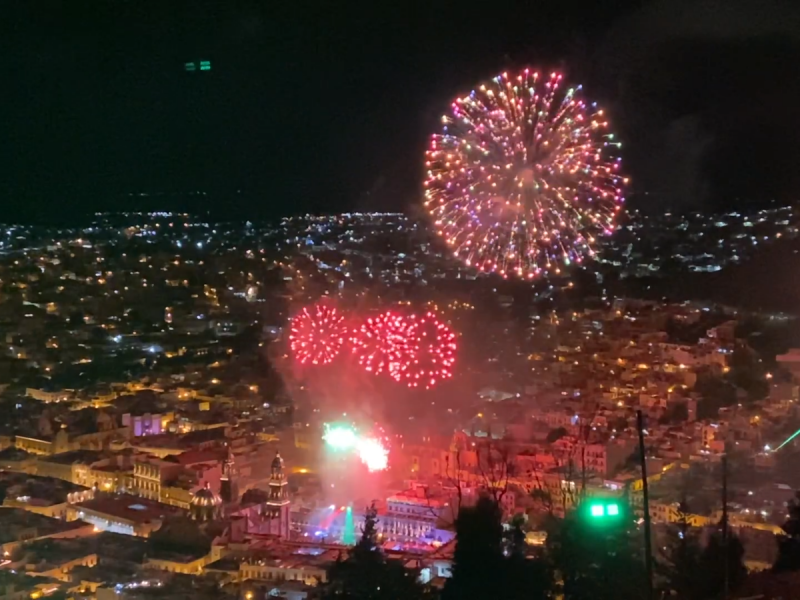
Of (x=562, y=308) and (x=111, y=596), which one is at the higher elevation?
(x=562, y=308)

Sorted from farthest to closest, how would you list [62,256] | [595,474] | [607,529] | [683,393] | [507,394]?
[62,256], [507,394], [683,393], [595,474], [607,529]

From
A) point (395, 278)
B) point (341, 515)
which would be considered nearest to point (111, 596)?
point (341, 515)

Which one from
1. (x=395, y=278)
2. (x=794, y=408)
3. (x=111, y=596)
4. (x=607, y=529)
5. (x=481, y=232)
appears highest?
(x=395, y=278)

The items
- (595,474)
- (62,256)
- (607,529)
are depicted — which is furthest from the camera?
(62,256)

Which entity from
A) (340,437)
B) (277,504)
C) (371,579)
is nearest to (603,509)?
(371,579)

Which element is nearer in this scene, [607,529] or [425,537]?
[607,529]

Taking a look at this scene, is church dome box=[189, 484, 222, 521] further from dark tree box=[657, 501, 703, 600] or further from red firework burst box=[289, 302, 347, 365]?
dark tree box=[657, 501, 703, 600]

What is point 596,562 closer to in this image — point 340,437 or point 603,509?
point 603,509

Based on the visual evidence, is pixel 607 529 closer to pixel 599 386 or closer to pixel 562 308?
pixel 599 386
